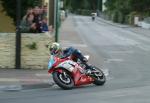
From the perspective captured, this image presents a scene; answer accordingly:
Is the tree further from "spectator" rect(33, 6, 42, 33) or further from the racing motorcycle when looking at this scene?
the racing motorcycle

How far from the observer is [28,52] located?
1777 cm

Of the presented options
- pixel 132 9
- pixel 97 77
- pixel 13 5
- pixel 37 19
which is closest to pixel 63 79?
pixel 97 77

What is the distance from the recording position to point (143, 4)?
82.8 m

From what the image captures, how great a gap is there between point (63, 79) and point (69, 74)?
205 mm

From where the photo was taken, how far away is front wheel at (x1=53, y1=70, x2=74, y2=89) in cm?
1385

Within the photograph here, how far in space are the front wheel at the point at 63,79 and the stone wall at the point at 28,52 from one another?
3686mm

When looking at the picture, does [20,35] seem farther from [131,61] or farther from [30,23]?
[131,61]

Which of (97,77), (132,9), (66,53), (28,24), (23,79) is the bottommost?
(132,9)

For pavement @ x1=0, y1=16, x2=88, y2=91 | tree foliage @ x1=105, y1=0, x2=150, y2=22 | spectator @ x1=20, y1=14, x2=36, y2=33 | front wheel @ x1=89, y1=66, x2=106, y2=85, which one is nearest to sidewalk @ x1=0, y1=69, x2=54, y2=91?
pavement @ x1=0, y1=16, x2=88, y2=91

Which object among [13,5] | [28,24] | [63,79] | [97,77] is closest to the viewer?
[63,79]

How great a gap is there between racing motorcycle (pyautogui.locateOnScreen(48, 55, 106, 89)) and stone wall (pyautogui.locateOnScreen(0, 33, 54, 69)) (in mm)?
3346

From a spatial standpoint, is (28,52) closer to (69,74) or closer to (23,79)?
(23,79)

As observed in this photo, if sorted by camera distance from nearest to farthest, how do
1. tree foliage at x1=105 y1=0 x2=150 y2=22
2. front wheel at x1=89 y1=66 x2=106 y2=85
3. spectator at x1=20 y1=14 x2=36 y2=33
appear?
front wheel at x1=89 y1=66 x2=106 y2=85
spectator at x1=20 y1=14 x2=36 y2=33
tree foliage at x1=105 y1=0 x2=150 y2=22

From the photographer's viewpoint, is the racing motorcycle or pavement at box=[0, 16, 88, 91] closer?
the racing motorcycle
